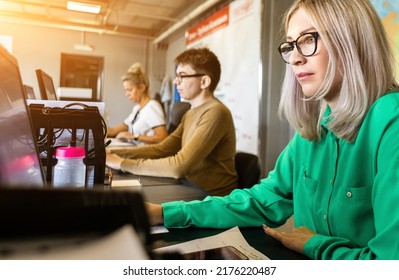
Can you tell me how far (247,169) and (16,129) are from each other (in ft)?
2.38

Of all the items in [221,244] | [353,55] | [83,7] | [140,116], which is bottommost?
[221,244]

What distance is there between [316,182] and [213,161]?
0.43 metres

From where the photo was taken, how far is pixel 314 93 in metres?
0.67

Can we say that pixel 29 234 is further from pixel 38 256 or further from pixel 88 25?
pixel 88 25

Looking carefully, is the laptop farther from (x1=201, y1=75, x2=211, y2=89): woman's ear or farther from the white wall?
(x1=201, y1=75, x2=211, y2=89): woman's ear

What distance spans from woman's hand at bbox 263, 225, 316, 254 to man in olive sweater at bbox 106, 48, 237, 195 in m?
0.35

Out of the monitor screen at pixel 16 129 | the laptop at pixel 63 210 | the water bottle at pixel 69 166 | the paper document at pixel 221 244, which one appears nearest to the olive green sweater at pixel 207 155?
the paper document at pixel 221 244

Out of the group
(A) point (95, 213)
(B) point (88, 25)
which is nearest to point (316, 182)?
(A) point (95, 213)

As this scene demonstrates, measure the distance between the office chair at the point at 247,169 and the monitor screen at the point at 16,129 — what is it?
0.63 meters

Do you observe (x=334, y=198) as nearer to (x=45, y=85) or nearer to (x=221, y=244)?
(x=221, y=244)

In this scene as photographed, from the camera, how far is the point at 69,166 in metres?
0.58

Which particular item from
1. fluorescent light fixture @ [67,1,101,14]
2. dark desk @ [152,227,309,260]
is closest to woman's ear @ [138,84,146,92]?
fluorescent light fixture @ [67,1,101,14]

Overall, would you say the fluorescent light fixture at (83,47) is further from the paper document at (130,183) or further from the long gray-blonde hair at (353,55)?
the long gray-blonde hair at (353,55)

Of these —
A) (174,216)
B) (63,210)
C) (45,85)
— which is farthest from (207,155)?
(63,210)
